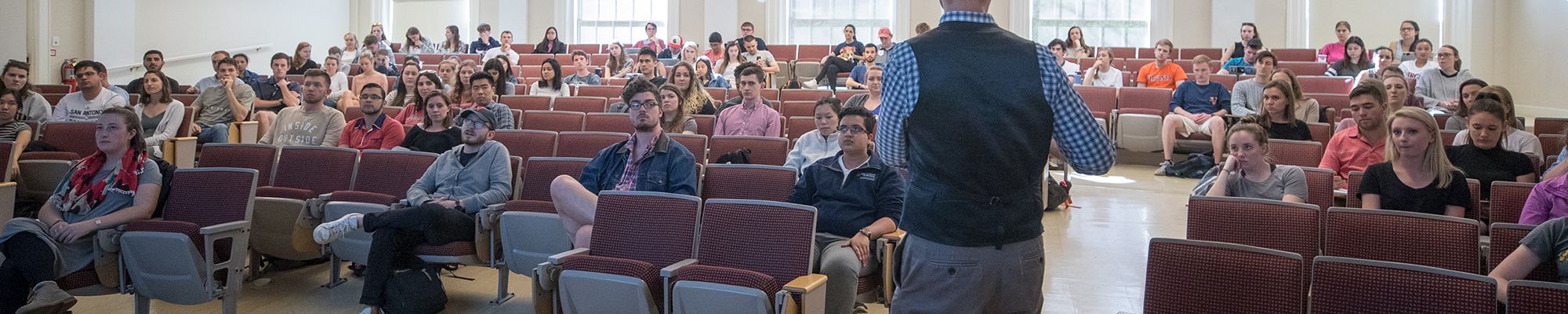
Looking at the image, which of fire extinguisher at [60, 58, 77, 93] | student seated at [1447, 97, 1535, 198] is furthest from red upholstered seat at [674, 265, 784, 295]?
fire extinguisher at [60, 58, 77, 93]

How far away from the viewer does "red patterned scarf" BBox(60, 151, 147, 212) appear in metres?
4.16

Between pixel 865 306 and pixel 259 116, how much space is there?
558 cm

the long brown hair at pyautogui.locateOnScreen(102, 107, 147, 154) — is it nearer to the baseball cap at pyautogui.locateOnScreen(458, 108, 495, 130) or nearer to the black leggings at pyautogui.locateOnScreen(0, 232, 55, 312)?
the black leggings at pyautogui.locateOnScreen(0, 232, 55, 312)

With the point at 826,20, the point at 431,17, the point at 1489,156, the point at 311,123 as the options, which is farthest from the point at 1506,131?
Answer: the point at 431,17

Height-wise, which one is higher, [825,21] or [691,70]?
[825,21]

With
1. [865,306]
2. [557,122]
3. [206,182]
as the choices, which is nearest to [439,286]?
[206,182]

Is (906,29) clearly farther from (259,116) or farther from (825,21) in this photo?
(259,116)

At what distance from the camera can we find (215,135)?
7238 mm

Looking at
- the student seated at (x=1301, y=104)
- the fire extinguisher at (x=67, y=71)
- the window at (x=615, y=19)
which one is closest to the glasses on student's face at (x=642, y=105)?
the student seated at (x=1301, y=104)

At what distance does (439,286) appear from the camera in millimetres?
4086

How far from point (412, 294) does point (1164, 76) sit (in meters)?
8.28

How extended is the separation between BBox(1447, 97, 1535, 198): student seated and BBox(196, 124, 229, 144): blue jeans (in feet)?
23.9

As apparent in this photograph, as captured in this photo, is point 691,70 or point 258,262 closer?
point 258,262

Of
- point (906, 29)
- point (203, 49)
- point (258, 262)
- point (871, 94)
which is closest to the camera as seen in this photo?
point (258, 262)
